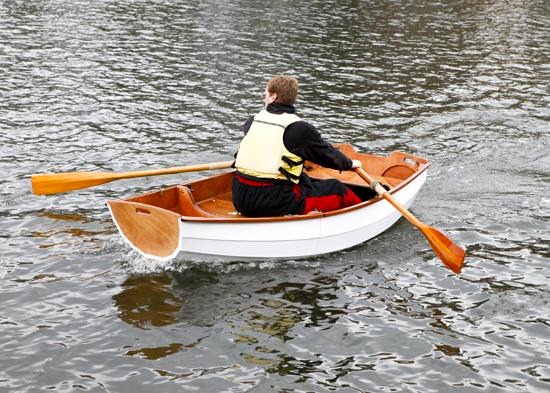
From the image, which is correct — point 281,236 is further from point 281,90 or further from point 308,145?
point 281,90

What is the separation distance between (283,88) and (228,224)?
204 cm

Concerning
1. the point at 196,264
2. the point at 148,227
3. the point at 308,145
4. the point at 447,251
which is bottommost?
the point at 196,264

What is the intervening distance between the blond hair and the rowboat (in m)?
1.65

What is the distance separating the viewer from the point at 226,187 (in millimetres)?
13352

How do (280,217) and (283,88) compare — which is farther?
(283,88)

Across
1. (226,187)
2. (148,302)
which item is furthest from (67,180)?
(148,302)

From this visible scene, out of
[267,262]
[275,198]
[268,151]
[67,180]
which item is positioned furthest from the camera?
[67,180]

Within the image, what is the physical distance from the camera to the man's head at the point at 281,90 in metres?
11.7

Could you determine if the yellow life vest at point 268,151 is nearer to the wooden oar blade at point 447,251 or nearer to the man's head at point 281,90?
the man's head at point 281,90

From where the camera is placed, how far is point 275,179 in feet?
38.8

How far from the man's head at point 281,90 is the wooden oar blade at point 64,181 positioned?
3.06 meters

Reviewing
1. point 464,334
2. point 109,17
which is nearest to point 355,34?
point 109,17

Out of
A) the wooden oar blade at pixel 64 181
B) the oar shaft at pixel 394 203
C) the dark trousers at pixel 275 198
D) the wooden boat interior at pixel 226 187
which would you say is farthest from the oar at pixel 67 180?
the oar shaft at pixel 394 203

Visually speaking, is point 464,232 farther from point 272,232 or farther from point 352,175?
point 272,232
